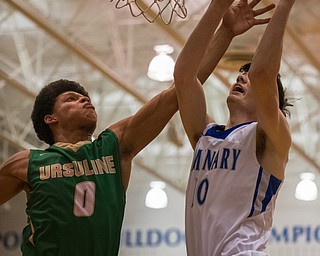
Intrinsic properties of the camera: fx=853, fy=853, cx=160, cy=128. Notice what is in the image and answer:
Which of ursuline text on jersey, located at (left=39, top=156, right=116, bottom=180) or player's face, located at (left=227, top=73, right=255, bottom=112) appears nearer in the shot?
player's face, located at (left=227, top=73, right=255, bottom=112)

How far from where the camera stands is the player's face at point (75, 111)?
4.01 m

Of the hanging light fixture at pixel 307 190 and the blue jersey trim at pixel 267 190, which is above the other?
the hanging light fixture at pixel 307 190

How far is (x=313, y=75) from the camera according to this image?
41.2 feet

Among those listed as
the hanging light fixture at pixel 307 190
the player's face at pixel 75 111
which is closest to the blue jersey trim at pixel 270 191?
the player's face at pixel 75 111

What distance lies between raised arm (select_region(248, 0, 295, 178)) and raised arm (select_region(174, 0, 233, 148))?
0.32m

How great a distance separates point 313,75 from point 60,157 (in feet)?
29.9

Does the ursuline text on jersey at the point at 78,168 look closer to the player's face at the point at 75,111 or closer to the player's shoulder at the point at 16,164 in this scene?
the player's shoulder at the point at 16,164

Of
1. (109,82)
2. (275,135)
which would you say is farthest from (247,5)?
(109,82)

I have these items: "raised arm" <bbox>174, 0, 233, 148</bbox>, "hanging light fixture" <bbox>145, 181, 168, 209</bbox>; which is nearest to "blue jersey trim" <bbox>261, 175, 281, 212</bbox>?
"raised arm" <bbox>174, 0, 233, 148</bbox>

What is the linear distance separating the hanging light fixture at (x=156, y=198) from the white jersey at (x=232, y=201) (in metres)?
11.2

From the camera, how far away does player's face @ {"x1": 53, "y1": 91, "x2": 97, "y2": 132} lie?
4.01 m

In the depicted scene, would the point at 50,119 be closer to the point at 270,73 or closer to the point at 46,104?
the point at 46,104

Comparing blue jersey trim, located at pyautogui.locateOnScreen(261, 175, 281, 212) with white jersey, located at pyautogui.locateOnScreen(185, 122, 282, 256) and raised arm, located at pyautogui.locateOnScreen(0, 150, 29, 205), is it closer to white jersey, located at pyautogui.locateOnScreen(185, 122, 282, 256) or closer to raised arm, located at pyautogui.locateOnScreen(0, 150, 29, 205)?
white jersey, located at pyautogui.locateOnScreen(185, 122, 282, 256)

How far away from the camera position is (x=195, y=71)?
370 cm
